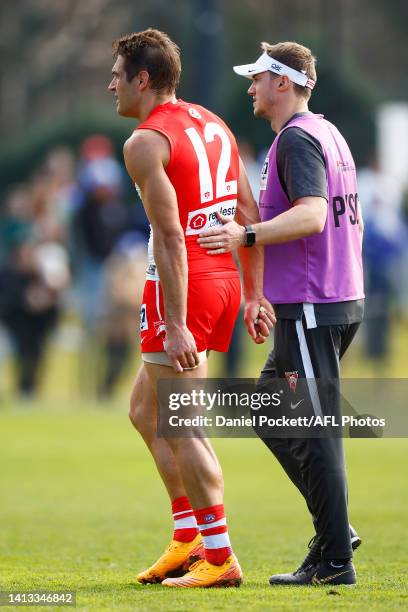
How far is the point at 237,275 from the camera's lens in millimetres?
6988

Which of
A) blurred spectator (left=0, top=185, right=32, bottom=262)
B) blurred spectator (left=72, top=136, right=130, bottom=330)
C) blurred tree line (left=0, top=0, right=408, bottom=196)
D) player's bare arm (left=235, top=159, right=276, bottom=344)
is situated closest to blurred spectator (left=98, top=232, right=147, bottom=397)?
blurred spectator (left=72, top=136, right=130, bottom=330)

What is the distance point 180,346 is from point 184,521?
41.8 inches

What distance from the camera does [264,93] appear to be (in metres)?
6.96

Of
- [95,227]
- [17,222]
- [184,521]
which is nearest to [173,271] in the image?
[184,521]

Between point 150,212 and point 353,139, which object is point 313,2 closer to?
point 353,139

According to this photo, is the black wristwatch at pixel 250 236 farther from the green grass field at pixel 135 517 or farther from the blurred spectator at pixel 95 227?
the blurred spectator at pixel 95 227

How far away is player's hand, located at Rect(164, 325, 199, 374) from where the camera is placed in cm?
661

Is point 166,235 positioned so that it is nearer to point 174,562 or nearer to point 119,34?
point 174,562

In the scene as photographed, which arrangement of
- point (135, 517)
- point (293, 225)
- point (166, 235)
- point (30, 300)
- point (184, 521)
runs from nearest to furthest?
point (293, 225) < point (166, 235) < point (184, 521) < point (135, 517) < point (30, 300)

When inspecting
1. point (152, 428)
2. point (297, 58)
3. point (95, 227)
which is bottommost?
point (152, 428)

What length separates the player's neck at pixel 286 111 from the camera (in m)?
6.93

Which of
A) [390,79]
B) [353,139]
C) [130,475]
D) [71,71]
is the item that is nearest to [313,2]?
[390,79]

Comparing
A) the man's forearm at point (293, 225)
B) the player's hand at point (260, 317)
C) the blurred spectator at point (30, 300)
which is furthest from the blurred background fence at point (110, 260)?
the man's forearm at point (293, 225)

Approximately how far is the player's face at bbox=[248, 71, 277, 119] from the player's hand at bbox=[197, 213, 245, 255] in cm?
62
